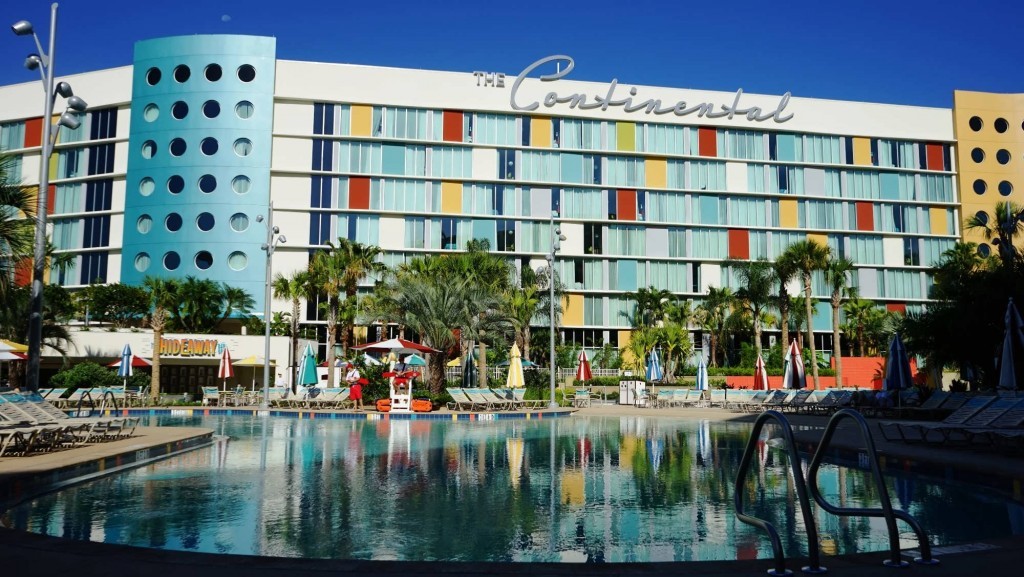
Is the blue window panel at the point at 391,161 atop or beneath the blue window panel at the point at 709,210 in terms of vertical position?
atop

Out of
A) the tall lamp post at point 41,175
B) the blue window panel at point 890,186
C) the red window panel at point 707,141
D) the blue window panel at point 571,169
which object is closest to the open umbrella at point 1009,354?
the tall lamp post at point 41,175

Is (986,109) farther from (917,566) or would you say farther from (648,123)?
(917,566)

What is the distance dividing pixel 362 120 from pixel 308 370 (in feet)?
100

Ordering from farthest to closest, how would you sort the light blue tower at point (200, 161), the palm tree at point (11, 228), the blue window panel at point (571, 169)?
the blue window panel at point (571, 169) → the light blue tower at point (200, 161) → the palm tree at point (11, 228)

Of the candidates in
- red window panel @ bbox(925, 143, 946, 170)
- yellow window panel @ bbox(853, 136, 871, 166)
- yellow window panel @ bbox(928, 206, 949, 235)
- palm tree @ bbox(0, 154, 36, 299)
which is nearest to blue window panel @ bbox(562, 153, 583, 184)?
yellow window panel @ bbox(853, 136, 871, 166)

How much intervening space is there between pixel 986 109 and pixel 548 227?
1485 inches

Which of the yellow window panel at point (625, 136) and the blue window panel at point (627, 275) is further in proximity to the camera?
the yellow window panel at point (625, 136)

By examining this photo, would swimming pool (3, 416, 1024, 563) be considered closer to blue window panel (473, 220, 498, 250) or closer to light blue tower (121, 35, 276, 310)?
light blue tower (121, 35, 276, 310)

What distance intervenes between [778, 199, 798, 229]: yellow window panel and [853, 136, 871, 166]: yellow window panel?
6.55 meters

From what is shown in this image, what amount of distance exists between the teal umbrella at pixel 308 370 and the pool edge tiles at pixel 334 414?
3248 millimetres

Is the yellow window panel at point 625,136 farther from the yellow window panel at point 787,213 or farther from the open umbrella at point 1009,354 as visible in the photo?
the open umbrella at point 1009,354

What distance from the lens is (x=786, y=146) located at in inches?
2525

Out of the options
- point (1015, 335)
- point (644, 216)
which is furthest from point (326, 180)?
point (1015, 335)

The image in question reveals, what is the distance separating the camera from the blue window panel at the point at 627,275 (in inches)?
2413
